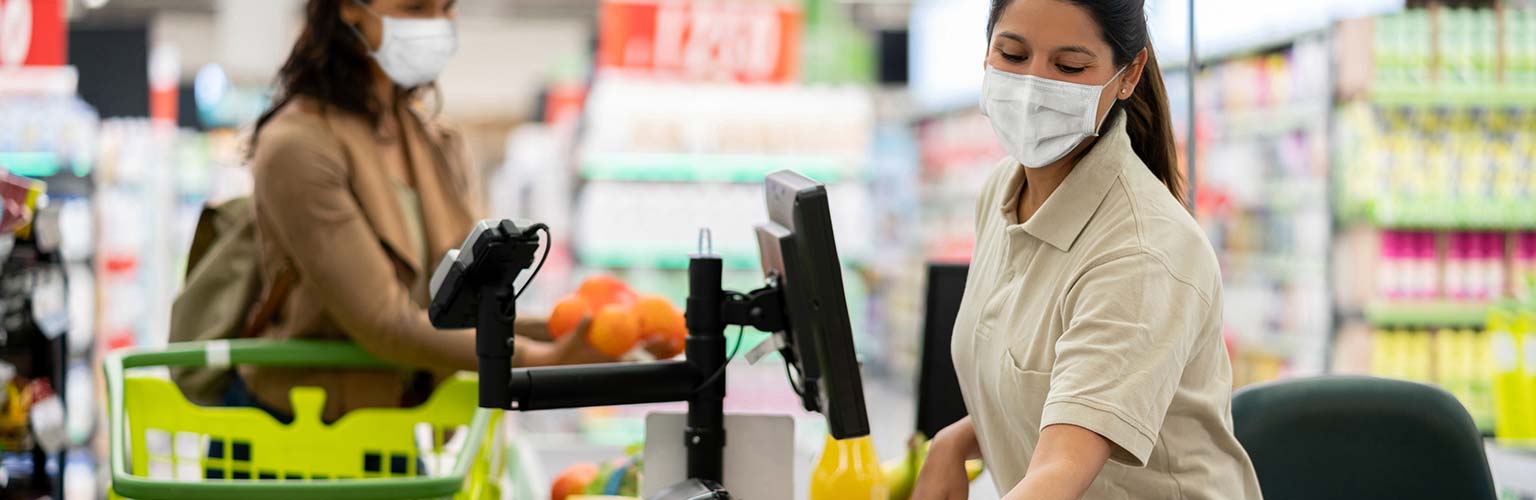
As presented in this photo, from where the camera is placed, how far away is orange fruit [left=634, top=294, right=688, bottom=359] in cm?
199

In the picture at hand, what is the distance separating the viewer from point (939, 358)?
2.36 m

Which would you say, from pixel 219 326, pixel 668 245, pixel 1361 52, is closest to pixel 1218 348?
pixel 219 326

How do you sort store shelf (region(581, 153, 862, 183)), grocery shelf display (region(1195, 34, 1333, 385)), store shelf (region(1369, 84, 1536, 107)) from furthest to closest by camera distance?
store shelf (region(581, 153, 862, 183)) < grocery shelf display (region(1195, 34, 1333, 385)) < store shelf (region(1369, 84, 1536, 107))

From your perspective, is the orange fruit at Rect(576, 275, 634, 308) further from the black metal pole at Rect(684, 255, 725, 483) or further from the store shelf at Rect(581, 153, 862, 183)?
the store shelf at Rect(581, 153, 862, 183)

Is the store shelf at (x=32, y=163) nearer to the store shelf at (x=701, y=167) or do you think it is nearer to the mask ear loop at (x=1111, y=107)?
the store shelf at (x=701, y=167)

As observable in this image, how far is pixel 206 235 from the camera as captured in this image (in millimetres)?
2561

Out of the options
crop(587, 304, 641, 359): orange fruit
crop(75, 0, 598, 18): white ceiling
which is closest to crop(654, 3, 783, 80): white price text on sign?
crop(587, 304, 641, 359): orange fruit

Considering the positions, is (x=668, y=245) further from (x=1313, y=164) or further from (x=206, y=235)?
(x=206, y=235)

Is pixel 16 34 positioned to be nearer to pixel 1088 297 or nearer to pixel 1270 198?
pixel 1270 198

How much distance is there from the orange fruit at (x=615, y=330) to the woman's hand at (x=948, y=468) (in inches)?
17.4

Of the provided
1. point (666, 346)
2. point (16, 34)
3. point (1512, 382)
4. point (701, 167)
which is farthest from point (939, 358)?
point (16, 34)

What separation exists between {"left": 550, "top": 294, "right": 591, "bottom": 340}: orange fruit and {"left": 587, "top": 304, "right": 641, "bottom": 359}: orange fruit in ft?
0.22

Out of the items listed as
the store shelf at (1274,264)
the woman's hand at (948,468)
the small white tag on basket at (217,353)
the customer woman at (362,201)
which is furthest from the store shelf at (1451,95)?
the small white tag on basket at (217,353)

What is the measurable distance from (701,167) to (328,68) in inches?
162
